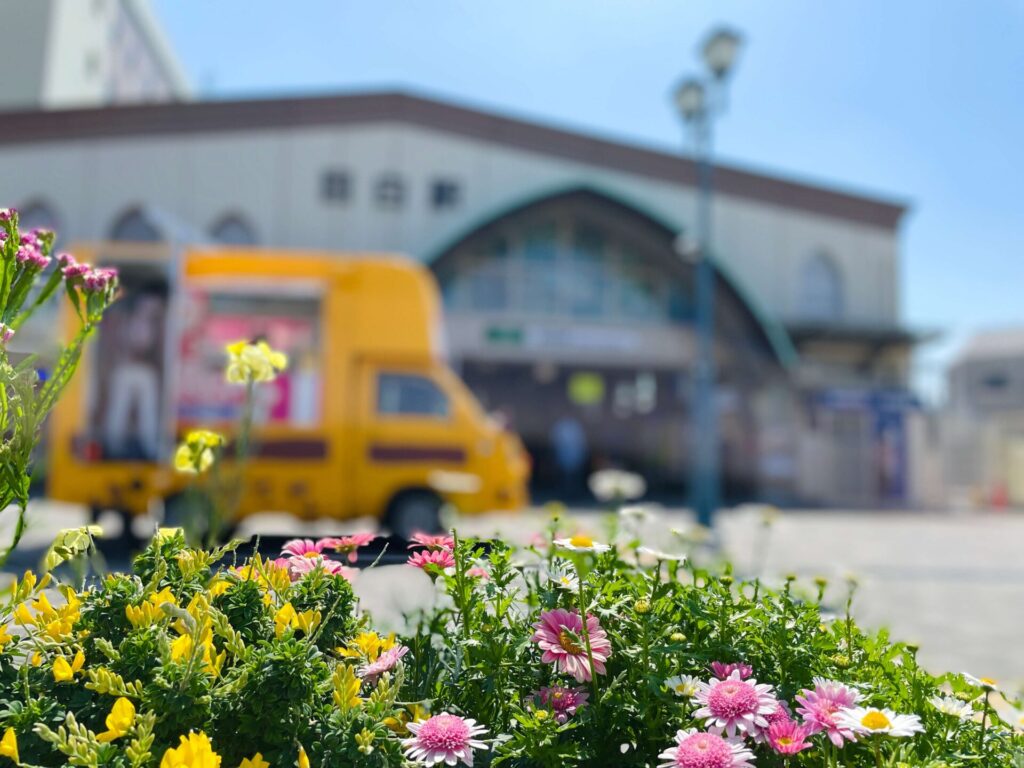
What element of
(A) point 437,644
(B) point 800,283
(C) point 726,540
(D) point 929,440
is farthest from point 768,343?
(A) point 437,644

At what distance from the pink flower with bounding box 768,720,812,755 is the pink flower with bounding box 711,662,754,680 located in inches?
4.2

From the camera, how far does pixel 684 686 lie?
4.28 ft

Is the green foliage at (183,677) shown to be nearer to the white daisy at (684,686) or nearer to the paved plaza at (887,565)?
the paved plaza at (887,565)

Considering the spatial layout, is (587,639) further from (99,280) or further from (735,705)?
(99,280)

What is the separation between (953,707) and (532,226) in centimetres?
2148

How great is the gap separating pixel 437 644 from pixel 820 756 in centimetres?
75

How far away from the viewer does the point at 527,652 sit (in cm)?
144

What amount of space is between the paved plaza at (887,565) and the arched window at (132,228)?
8.51m

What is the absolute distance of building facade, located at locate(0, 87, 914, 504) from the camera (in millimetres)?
21344

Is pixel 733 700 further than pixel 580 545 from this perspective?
No

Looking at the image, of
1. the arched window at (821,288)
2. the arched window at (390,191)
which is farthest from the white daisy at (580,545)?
the arched window at (821,288)

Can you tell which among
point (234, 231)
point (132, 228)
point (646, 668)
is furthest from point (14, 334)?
point (132, 228)

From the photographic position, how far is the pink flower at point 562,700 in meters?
1.32

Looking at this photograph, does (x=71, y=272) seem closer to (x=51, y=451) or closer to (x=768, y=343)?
(x=51, y=451)
